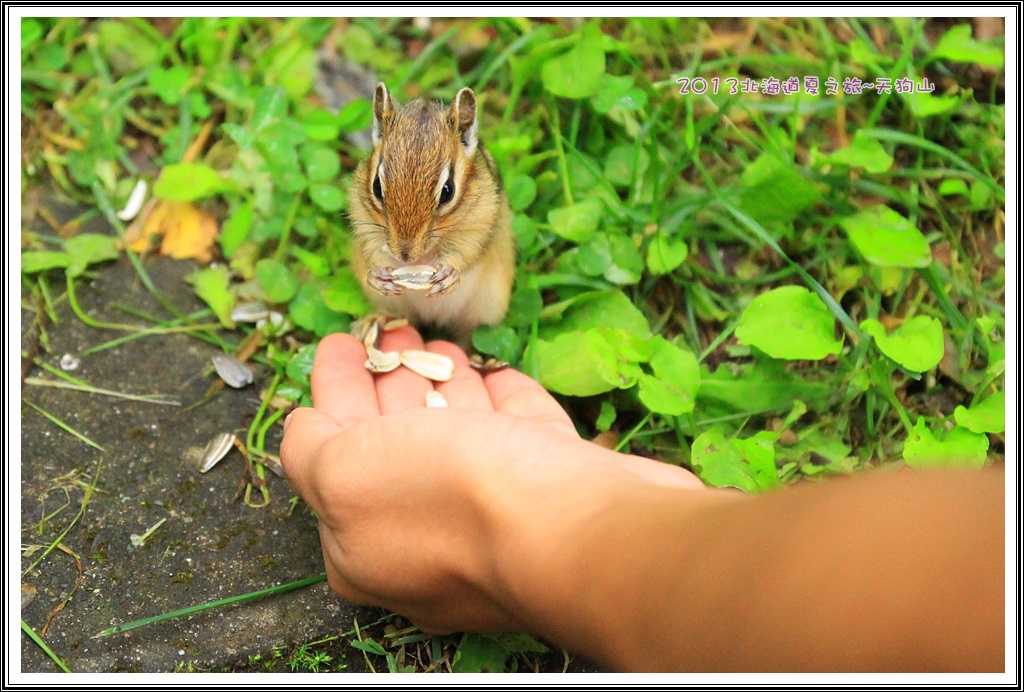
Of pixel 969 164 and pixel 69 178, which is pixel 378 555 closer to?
pixel 69 178

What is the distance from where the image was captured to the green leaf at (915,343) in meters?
2.54

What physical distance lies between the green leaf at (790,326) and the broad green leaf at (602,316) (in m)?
0.29

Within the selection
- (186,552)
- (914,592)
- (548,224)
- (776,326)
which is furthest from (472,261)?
(914,592)

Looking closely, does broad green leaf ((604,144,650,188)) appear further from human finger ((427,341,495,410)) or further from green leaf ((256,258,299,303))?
green leaf ((256,258,299,303))

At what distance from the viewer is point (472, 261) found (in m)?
2.73

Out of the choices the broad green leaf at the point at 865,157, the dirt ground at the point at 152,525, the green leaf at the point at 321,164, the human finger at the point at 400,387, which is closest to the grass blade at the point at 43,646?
the dirt ground at the point at 152,525

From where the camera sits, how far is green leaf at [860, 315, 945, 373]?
2.54 metres

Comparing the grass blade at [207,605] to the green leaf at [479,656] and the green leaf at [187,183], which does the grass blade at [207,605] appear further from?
the green leaf at [187,183]

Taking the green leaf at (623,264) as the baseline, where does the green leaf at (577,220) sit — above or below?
above

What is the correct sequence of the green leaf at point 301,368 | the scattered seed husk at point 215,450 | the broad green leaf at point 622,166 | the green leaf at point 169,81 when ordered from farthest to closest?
the green leaf at point 169,81, the broad green leaf at point 622,166, the green leaf at point 301,368, the scattered seed husk at point 215,450

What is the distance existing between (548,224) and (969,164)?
50.3 inches

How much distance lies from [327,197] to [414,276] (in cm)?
53

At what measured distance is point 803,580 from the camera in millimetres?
1586

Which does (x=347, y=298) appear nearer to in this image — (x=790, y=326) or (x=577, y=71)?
(x=577, y=71)
